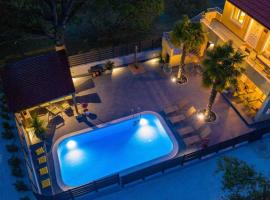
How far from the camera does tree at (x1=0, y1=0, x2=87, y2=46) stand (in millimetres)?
23516

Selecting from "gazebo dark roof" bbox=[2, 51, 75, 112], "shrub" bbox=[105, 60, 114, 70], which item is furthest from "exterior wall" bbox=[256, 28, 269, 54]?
"gazebo dark roof" bbox=[2, 51, 75, 112]

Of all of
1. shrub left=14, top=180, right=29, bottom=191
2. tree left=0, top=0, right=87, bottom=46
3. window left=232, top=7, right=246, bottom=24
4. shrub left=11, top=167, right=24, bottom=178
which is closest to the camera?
shrub left=14, top=180, right=29, bottom=191

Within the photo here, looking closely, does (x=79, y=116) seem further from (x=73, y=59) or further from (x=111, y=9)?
(x=111, y=9)

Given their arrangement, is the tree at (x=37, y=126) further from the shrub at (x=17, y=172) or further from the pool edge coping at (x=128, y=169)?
the shrub at (x=17, y=172)

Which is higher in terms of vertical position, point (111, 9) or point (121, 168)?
point (111, 9)

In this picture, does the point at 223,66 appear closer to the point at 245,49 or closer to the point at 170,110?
the point at 245,49

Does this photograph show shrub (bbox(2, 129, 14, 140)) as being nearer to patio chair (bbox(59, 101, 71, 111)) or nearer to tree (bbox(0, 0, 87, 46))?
patio chair (bbox(59, 101, 71, 111))

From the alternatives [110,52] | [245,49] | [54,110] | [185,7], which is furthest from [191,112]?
[185,7]

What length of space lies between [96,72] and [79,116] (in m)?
5.66

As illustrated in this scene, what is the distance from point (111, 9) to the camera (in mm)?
27906

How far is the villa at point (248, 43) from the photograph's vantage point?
68.3 feet

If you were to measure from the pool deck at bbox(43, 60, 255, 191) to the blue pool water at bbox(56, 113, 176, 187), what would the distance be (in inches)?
37.0

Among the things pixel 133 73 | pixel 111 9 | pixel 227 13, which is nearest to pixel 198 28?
pixel 227 13

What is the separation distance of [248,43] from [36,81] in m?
18.9
